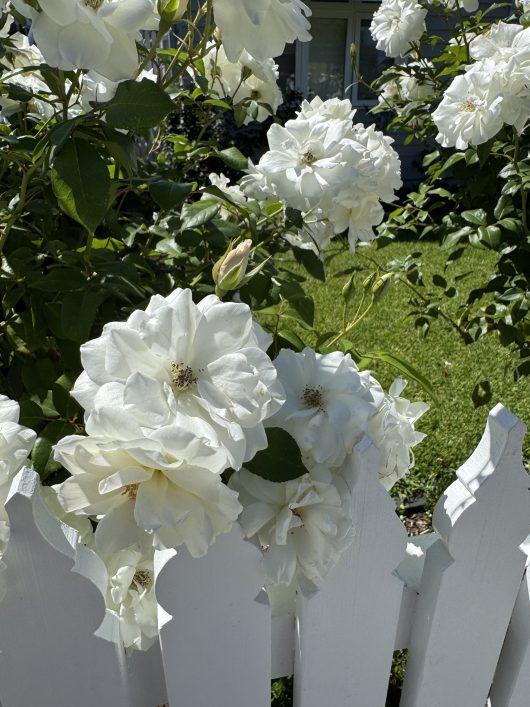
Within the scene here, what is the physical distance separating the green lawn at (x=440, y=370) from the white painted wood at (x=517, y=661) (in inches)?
48.5

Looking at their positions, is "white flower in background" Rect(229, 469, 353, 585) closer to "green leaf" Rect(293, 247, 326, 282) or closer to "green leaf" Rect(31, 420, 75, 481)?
"green leaf" Rect(31, 420, 75, 481)

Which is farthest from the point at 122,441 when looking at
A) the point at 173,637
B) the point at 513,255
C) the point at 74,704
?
the point at 513,255

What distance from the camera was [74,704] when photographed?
1114 mm

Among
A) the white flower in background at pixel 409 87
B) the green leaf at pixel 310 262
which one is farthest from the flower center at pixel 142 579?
the white flower in background at pixel 409 87

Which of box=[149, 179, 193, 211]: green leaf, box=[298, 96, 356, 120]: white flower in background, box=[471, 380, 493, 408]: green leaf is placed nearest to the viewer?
box=[149, 179, 193, 211]: green leaf

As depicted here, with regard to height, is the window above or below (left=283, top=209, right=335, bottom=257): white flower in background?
above

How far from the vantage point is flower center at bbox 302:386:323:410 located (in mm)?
913

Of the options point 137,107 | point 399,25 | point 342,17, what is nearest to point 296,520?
point 137,107

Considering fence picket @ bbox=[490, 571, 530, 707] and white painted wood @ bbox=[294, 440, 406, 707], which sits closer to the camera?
white painted wood @ bbox=[294, 440, 406, 707]

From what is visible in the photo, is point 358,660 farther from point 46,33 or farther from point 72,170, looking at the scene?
point 46,33

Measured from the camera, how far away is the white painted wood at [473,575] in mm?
1085

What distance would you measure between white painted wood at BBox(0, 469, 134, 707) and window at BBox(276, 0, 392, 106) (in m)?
8.90

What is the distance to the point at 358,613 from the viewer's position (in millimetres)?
1164

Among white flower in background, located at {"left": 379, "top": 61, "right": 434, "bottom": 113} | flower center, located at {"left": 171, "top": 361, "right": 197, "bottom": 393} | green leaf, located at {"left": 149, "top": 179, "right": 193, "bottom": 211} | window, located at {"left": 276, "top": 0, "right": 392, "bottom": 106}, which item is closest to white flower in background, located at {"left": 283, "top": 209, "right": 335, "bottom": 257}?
green leaf, located at {"left": 149, "top": 179, "right": 193, "bottom": 211}
